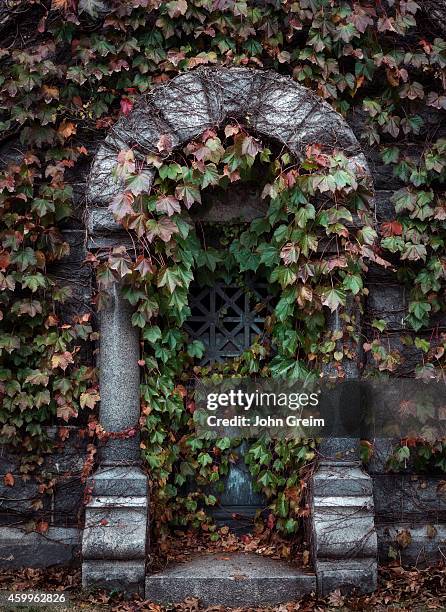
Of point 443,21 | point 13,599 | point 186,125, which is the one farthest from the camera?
point 443,21

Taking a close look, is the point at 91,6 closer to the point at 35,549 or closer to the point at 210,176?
the point at 210,176

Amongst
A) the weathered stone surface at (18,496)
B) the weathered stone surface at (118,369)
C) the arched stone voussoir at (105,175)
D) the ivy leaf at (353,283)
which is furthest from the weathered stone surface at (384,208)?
the weathered stone surface at (18,496)

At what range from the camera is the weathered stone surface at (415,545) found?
520 centimetres

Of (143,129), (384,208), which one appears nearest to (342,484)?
(384,208)

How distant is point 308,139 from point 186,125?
29.7 inches

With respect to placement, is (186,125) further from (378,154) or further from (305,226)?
(378,154)

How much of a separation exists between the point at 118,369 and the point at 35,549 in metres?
1.30

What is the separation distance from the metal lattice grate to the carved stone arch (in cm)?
88

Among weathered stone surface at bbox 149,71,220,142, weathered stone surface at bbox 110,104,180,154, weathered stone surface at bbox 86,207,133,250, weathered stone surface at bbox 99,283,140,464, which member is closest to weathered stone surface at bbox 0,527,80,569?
weathered stone surface at bbox 99,283,140,464

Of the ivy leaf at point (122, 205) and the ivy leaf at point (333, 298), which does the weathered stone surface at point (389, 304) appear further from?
the ivy leaf at point (122, 205)

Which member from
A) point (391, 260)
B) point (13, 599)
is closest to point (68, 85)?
point (391, 260)

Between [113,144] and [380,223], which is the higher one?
[113,144]

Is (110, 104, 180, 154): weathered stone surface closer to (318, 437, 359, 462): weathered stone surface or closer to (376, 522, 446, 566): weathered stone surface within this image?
(318, 437, 359, 462): weathered stone surface

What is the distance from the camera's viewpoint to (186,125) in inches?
193
